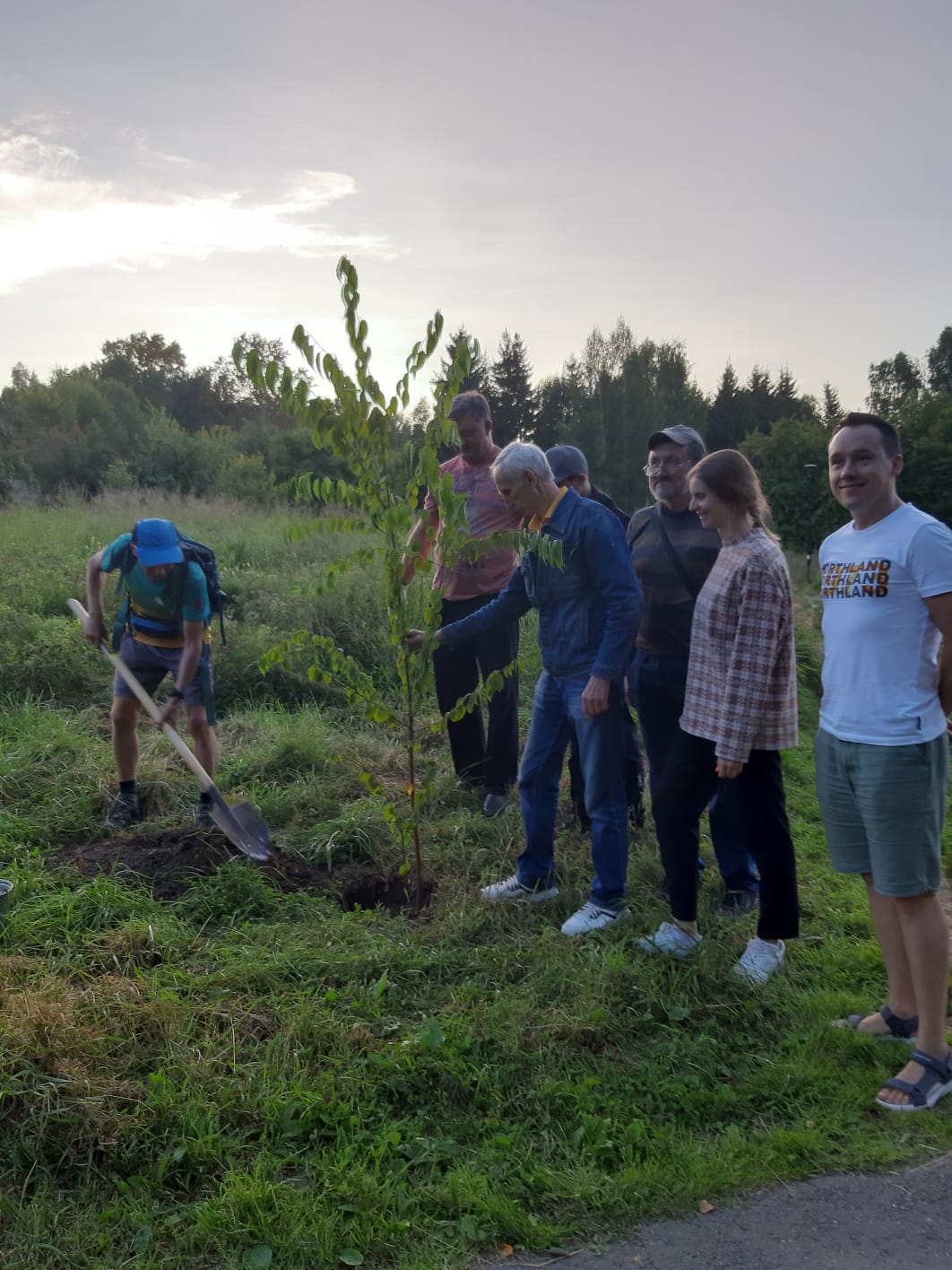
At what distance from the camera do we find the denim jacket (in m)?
3.86

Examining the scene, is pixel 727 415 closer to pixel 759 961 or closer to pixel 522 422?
pixel 522 422

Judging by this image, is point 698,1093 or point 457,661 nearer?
point 698,1093

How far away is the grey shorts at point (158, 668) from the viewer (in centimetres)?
512

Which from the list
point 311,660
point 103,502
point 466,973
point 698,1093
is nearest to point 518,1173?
point 698,1093

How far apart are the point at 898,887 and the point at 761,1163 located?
909 mm

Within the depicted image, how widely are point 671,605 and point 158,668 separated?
9.42 feet

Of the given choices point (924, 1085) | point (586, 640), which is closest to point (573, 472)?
point (586, 640)

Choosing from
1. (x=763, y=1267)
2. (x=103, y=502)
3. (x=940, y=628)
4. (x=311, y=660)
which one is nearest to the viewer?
(x=763, y=1267)

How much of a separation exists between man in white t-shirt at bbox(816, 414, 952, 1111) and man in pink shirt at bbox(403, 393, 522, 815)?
236 centimetres

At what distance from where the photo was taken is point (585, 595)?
3984 millimetres

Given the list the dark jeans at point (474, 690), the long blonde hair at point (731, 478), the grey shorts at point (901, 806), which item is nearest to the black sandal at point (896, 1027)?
the grey shorts at point (901, 806)

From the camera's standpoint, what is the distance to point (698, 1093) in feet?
9.77

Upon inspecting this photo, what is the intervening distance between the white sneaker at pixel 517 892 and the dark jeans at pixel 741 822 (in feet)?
2.35

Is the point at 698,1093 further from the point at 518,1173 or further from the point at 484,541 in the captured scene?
the point at 484,541
